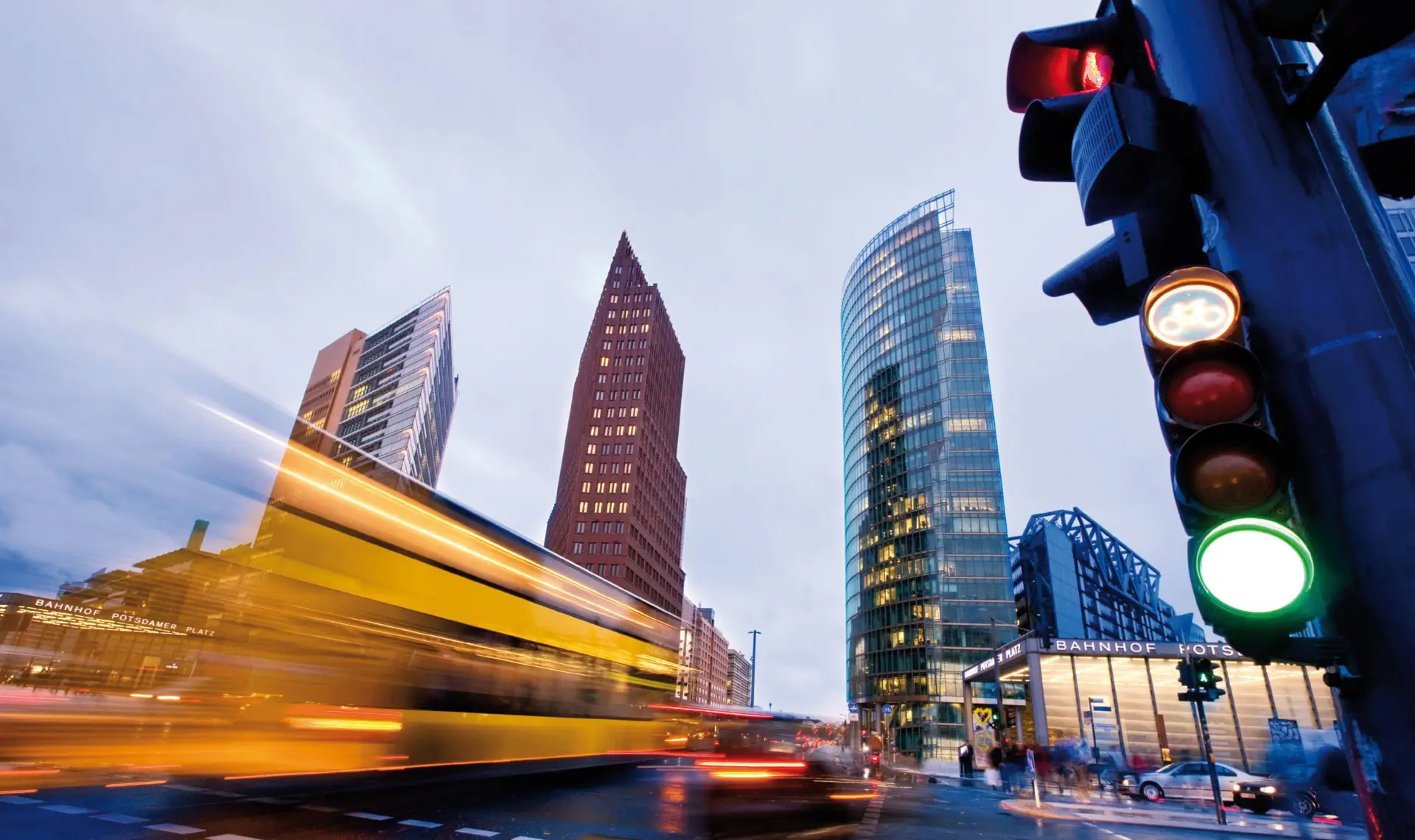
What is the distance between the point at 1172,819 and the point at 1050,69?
1932 centimetres

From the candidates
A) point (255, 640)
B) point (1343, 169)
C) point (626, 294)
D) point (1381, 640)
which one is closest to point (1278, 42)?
point (1343, 169)

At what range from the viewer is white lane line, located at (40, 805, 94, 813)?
843cm

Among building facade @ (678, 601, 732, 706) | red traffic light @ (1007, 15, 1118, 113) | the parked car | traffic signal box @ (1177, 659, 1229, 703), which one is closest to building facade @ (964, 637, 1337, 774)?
the parked car

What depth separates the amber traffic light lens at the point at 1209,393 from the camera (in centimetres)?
176

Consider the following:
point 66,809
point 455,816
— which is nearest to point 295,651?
point 66,809

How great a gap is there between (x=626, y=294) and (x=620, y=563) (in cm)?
5347

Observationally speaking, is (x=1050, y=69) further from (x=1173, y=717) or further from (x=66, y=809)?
(x=1173, y=717)

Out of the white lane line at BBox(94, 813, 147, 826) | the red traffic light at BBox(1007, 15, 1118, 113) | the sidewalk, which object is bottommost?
the sidewalk

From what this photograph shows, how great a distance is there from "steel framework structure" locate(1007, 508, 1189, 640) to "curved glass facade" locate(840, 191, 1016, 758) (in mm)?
7923

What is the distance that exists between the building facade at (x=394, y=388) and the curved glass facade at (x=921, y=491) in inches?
2449

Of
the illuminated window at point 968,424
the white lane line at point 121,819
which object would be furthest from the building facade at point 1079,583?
the white lane line at point 121,819

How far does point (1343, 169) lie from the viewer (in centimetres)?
208

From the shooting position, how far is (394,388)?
9581cm

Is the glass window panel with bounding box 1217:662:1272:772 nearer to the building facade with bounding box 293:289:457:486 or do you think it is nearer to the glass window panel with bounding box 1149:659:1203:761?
the glass window panel with bounding box 1149:659:1203:761
